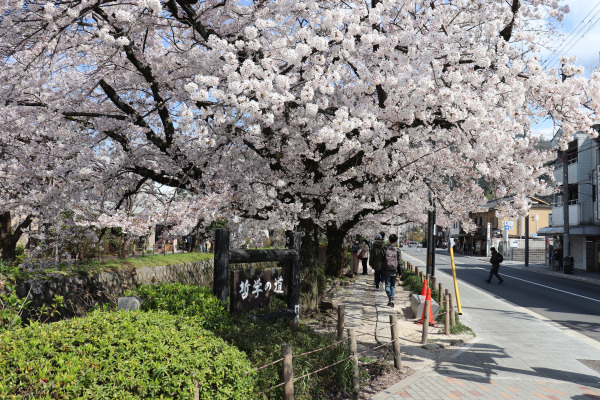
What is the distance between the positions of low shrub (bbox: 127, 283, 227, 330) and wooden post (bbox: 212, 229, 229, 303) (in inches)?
5.1

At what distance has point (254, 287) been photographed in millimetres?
6531

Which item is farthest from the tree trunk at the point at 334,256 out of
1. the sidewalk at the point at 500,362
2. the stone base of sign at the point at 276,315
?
the stone base of sign at the point at 276,315

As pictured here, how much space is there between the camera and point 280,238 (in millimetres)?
12258

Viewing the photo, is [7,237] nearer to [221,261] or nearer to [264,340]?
[221,261]

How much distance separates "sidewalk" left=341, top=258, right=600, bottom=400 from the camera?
241 inches

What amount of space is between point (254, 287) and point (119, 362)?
3.25 m

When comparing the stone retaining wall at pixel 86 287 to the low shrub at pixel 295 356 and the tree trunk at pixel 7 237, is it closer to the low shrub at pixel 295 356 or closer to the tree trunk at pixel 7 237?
the low shrub at pixel 295 356

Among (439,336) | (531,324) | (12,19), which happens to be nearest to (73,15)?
(12,19)

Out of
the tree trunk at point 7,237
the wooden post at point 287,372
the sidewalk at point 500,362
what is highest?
the tree trunk at point 7,237

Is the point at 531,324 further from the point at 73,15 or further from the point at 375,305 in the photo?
the point at 73,15

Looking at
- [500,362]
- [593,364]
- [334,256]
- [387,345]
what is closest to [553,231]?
[334,256]

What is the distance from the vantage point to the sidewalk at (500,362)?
611 centimetres

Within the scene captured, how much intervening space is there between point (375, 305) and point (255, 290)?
7.50 m

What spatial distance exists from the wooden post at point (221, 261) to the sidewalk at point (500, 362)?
250 centimetres
